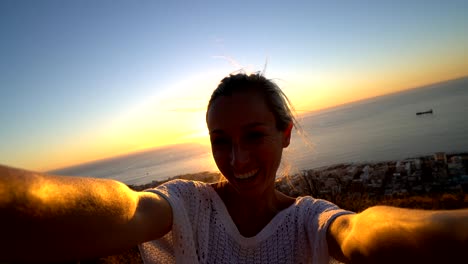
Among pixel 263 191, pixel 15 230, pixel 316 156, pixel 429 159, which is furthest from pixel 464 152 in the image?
pixel 15 230

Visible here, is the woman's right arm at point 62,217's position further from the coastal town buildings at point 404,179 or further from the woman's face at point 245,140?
the coastal town buildings at point 404,179

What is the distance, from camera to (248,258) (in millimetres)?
1751

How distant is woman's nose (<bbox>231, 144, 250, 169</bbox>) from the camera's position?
1.86 meters

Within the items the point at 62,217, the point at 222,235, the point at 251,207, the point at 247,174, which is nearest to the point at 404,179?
the point at 251,207

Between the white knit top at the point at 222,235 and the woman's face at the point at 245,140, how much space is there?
270 mm

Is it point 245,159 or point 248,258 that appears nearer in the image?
point 248,258

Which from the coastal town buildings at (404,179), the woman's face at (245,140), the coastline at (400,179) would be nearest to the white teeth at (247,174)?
the woman's face at (245,140)

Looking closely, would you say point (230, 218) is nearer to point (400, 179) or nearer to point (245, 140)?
point (245, 140)

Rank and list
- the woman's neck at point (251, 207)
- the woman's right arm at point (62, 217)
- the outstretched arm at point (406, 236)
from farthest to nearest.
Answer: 1. the woman's neck at point (251, 207)
2. the outstretched arm at point (406, 236)
3. the woman's right arm at point (62, 217)

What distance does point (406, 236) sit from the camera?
2.84 feet

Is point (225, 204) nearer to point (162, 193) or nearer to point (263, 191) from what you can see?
point (263, 191)

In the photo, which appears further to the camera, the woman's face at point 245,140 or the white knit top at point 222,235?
the woman's face at point 245,140

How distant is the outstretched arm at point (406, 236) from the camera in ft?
2.40

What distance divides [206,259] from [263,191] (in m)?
0.67
